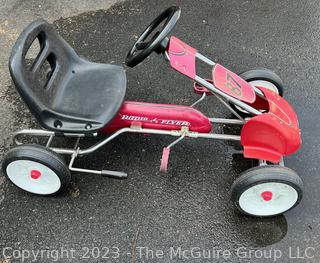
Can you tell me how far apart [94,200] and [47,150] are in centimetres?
42

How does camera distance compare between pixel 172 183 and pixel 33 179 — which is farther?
pixel 172 183

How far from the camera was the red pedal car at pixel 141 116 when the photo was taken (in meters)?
1.98

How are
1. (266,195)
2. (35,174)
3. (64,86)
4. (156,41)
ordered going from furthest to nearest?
(64,86), (35,174), (266,195), (156,41)

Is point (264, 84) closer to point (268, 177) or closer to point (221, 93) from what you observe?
point (221, 93)

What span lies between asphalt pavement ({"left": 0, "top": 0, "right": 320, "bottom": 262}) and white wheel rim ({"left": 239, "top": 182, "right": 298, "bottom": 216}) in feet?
0.36

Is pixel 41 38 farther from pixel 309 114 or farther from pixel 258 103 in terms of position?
pixel 309 114

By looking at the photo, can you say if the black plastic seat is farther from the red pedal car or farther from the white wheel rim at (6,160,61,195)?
the white wheel rim at (6,160,61,195)

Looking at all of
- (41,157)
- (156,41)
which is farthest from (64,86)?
(156,41)

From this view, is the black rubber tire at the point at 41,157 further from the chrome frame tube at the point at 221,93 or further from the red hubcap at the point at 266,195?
the red hubcap at the point at 266,195

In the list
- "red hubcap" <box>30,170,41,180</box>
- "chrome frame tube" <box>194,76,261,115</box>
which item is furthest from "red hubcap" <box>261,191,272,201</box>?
"red hubcap" <box>30,170,41,180</box>

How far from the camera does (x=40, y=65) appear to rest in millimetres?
2129

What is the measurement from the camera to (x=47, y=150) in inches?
81.7

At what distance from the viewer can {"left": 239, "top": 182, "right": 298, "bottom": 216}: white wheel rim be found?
2004 mm

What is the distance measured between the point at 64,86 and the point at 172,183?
2.61 ft
